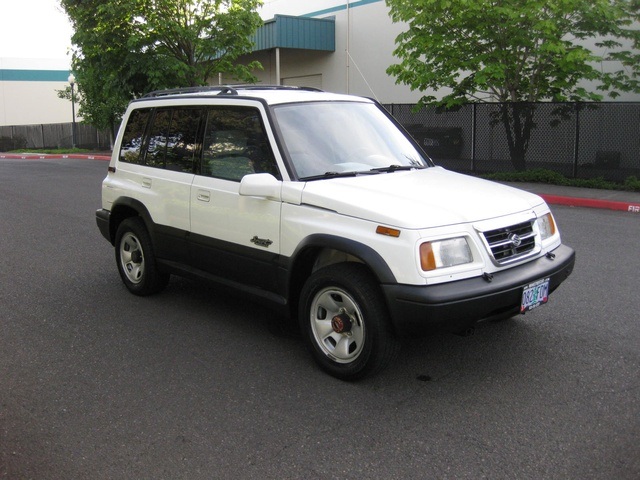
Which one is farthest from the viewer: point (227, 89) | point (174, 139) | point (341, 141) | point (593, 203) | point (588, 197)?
point (588, 197)

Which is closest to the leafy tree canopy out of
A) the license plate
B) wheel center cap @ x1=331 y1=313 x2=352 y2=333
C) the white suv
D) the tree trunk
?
the tree trunk

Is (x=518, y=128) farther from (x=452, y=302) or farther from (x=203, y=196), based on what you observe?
(x=452, y=302)

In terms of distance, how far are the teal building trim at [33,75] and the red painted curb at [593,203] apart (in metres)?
51.1

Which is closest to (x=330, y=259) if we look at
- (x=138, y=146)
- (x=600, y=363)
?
(x=600, y=363)

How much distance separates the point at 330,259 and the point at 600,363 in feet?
6.52

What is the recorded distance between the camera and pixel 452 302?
3.91 metres

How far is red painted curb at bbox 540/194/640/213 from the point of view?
1212 centimetres

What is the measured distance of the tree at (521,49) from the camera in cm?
1499

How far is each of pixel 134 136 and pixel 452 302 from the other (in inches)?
150

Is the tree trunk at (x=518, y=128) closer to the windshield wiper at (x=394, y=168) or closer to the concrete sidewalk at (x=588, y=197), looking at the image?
the concrete sidewalk at (x=588, y=197)

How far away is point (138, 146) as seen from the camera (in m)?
6.30

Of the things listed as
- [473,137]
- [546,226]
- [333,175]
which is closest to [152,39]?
[473,137]

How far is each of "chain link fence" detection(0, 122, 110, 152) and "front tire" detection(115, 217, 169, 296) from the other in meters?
36.2

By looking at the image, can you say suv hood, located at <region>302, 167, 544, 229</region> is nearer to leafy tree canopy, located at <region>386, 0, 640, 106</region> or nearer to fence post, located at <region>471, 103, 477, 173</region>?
leafy tree canopy, located at <region>386, 0, 640, 106</region>
